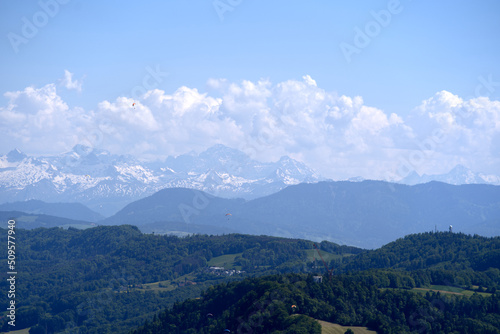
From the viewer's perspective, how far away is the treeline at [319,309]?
138500mm

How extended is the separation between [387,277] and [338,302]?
4493 centimetres

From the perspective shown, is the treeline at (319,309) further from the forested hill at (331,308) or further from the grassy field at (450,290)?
the grassy field at (450,290)

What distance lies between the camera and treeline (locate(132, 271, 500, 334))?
138500 mm

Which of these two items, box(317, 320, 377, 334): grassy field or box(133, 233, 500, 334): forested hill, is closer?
box(317, 320, 377, 334): grassy field

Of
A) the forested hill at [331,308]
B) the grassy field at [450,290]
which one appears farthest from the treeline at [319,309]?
the grassy field at [450,290]

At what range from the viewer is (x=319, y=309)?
482 feet

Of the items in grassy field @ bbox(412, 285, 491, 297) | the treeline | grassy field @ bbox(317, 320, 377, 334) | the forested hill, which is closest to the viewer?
grassy field @ bbox(317, 320, 377, 334)

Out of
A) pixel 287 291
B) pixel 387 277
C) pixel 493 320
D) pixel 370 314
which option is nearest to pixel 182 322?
pixel 287 291

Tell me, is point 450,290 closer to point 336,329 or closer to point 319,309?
point 319,309

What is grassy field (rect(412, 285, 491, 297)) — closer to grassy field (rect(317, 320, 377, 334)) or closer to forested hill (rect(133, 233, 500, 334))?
forested hill (rect(133, 233, 500, 334))

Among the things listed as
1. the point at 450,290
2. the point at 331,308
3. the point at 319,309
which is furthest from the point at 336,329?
the point at 450,290

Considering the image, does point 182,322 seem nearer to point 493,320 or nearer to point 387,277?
point 387,277

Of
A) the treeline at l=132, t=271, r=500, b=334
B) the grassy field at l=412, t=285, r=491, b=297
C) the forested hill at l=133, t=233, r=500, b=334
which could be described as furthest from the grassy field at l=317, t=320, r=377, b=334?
the grassy field at l=412, t=285, r=491, b=297

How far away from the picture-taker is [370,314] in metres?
150
